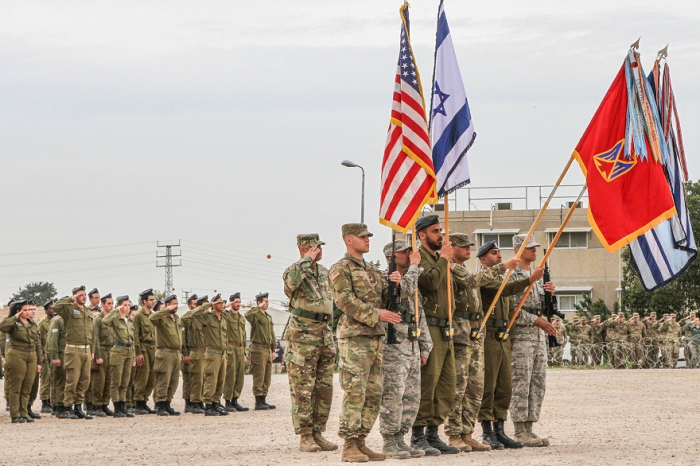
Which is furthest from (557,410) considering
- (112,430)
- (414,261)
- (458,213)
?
(458,213)

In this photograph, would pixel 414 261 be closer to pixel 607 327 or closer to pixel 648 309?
pixel 607 327

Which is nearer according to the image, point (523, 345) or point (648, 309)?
point (523, 345)

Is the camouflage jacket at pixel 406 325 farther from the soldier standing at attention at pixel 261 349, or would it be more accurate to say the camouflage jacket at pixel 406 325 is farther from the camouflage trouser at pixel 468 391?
the soldier standing at attention at pixel 261 349

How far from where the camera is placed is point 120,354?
60.9ft

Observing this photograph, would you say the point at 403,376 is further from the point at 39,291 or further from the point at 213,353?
the point at 39,291

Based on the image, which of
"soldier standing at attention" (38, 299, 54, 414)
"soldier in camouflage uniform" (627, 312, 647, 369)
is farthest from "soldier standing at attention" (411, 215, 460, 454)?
"soldier in camouflage uniform" (627, 312, 647, 369)

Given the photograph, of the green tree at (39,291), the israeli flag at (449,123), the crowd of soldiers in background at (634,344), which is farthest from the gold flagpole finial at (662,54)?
the green tree at (39,291)

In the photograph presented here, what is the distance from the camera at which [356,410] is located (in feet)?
33.9

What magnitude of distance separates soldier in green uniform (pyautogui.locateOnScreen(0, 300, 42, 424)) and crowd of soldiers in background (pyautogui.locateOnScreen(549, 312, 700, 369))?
21213mm

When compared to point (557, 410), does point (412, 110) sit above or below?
above

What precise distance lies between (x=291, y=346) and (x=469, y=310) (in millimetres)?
1866

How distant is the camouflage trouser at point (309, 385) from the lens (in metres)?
11.6

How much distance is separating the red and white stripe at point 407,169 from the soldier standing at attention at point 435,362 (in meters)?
0.34

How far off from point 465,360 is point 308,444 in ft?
5.96
